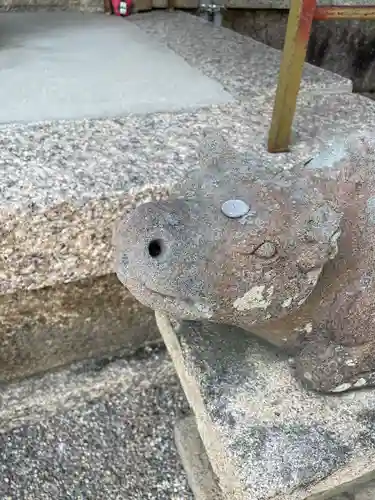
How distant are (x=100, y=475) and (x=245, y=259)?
0.54 m

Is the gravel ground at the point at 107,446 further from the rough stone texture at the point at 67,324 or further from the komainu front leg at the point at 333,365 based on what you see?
the komainu front leg at the point at 333,365

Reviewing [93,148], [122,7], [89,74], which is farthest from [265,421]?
[122,7]

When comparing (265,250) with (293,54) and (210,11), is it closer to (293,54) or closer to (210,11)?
(293,54)

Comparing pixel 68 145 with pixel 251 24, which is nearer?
pixel 68 145

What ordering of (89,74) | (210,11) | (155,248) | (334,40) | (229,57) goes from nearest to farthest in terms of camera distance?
1. (155,248)
2. (89,74)
3. (229,57)
4. (210,11)
5. (334,40)

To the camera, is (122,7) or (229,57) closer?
(229,57)

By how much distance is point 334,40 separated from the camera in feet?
7.81

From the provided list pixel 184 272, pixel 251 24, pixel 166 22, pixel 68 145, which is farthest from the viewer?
pixel 251 24

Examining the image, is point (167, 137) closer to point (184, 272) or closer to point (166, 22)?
point (184, 272)

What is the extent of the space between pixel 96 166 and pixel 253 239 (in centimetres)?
36

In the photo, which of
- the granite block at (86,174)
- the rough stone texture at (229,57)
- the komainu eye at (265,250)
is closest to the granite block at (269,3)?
the rough stone texture at (229,57)

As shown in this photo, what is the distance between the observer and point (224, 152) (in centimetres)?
65

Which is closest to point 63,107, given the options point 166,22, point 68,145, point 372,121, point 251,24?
point 68,145

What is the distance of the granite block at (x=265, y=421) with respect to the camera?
2.32 ft
